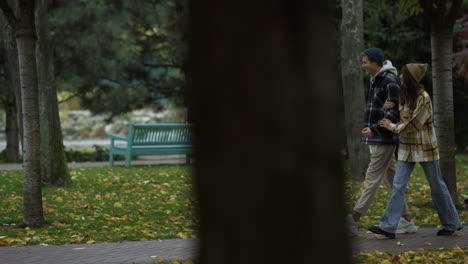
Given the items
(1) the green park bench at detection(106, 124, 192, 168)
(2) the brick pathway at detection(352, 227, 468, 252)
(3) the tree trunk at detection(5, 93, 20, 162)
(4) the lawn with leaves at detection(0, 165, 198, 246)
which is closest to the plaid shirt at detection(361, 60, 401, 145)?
(2) the brick pathway at detection(352, 227, 468, 252)

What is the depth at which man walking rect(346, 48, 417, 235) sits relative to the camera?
7.57 metres

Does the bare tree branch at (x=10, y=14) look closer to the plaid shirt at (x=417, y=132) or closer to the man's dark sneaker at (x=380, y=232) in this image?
the plaid shirt at (x=417, y=132)

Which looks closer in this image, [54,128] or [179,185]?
[54,128]

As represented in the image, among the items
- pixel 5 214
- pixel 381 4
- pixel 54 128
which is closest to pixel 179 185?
pixel 54 128

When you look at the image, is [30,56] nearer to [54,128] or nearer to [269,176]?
[54,128]

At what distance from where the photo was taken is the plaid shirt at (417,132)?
7387 millimetres

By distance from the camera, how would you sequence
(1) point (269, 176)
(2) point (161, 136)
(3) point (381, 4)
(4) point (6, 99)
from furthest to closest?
(4) point (6, 99)
(3) point (381, 4)
(2) point (161, 136)
(1) point (269, 176)

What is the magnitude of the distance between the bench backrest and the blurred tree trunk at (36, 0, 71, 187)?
16.6ft

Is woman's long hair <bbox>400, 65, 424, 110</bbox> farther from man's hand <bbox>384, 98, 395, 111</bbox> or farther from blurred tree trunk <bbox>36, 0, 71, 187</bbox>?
blurred tree trunk <bbox>36, 0, 71, 187</bbox>

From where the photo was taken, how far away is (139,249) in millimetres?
6941

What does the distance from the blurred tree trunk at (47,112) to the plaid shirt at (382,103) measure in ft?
21.6

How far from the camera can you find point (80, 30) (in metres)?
23.0

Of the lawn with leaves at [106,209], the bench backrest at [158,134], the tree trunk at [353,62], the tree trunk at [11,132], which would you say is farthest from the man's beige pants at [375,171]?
the tree trunk at [11,132]

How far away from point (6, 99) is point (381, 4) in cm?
1247
